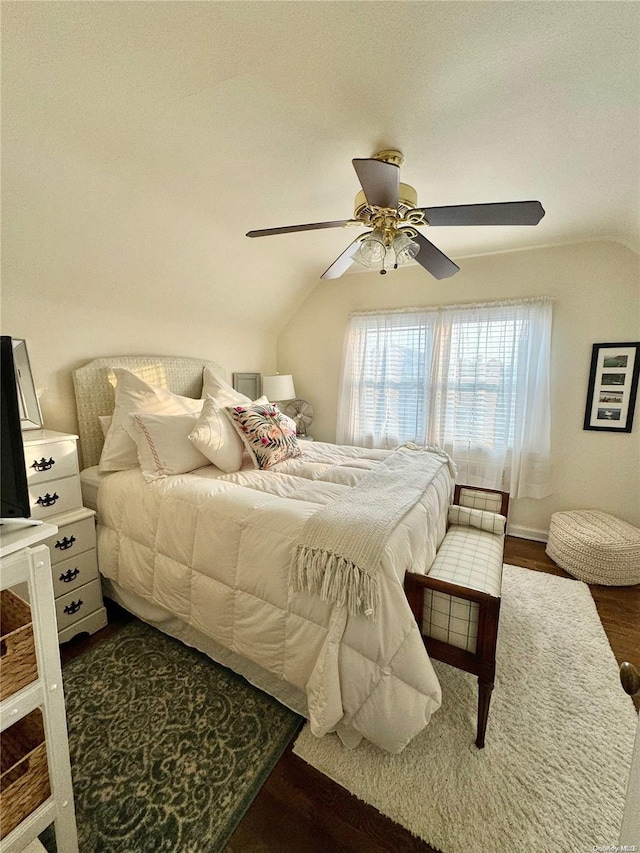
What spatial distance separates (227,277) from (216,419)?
143 centimetres

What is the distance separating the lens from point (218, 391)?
2.90 m

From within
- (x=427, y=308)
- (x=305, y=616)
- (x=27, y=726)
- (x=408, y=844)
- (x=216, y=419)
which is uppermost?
(x=427, y=308)

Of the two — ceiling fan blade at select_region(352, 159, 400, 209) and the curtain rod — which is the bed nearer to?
ceiling fan blade at select_region(352, 159, 400, 209)

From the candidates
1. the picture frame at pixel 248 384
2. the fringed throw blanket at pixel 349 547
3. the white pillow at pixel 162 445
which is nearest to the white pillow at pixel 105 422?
the white pillow at pixel 162 445

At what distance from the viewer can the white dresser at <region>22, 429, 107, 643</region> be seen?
174cm

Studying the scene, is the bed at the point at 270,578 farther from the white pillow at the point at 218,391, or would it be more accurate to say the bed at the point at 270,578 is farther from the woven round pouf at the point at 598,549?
the woven round pouf at the point at 598,549

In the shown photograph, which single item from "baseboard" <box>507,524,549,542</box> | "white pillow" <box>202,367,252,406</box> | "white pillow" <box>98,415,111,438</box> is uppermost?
"white pillow" <box>202,367,252,406</box>

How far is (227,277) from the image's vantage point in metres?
2.95

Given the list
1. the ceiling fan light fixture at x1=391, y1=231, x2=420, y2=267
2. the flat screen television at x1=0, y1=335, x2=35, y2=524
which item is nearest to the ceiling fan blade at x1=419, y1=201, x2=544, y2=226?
the ceiling fan light fixture at x1=391, y1=231, x2=420, y2=267

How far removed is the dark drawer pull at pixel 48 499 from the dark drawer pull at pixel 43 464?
14 centimetres

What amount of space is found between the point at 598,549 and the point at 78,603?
3286mm

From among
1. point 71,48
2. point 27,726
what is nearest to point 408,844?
point 27,726

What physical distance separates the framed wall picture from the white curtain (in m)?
0.33

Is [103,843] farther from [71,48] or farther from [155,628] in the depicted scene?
[71,48]
